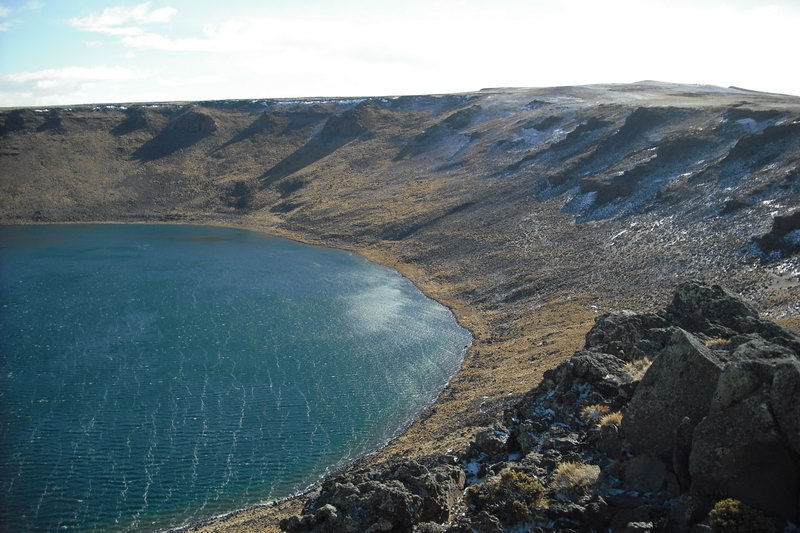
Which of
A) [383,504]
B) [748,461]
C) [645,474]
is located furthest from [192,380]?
[748,461]

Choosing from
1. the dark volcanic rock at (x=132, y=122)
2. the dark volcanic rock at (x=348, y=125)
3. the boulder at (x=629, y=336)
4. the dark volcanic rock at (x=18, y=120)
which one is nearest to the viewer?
the boulder at (x=629, y=336)

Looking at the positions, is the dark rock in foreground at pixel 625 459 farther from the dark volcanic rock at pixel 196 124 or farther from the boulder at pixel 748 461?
the dark volcanic rock at pixel 196 124

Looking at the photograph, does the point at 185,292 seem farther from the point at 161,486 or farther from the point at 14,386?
the point at 161,486

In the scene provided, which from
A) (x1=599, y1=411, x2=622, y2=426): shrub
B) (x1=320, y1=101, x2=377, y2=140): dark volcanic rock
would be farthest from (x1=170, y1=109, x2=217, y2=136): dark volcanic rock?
(x1=599, y1=411, x2=622, y2=426): shrub

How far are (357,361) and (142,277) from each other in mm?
38148

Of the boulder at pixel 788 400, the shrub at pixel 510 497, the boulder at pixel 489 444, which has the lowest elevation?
the boulder at pixel 489 444

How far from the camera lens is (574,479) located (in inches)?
597

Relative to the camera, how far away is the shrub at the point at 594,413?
1783 cm

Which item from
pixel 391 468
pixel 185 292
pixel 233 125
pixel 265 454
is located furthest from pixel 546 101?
pixel 391 468

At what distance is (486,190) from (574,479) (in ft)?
264

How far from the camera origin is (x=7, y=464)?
101 ft

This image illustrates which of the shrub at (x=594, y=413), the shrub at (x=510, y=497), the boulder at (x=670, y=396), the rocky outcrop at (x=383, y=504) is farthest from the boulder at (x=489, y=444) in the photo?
the boulder at (x=670, y=396)

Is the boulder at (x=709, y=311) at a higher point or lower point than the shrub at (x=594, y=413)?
higher

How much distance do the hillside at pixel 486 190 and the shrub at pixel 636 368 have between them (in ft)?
32.8
